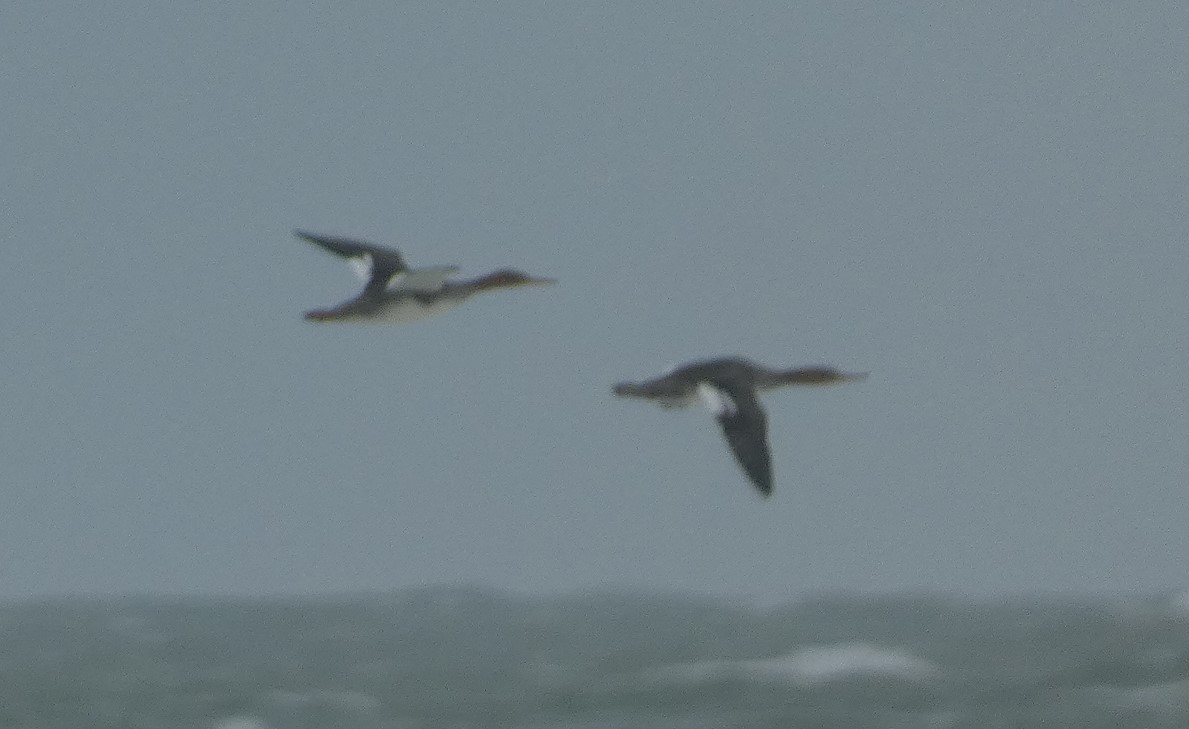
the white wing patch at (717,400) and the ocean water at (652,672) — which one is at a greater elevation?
the ocean water at (652,672)

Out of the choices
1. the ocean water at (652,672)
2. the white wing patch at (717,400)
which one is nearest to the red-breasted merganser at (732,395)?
the white wing patch at (717,400)

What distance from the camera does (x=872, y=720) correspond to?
44.2 metres

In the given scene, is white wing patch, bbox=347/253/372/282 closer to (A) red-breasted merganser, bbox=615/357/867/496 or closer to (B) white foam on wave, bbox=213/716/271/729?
(A) red-breasted merganser, bbox=615/357/867/496

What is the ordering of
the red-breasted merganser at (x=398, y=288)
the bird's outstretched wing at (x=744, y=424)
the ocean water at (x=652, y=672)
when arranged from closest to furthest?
the bird's outstretched wing at (x=744, y=424)
the red-breasted merganser at (x=398, y=288)
the ocean water at (x=652, y=672)

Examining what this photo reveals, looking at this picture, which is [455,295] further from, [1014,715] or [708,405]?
[1014,715]

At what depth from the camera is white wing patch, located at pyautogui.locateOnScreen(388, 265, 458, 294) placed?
2577cm

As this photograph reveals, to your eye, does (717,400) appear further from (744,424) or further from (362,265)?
(362,265)

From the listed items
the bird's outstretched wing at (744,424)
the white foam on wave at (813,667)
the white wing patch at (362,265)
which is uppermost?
the white foam on wave at (813,667)

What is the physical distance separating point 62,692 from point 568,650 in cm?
1448

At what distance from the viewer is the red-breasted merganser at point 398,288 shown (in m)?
25.5

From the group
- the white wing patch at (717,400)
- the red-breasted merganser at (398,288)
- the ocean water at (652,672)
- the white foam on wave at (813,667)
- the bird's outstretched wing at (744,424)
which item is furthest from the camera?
the white foam on wave at (813,667)

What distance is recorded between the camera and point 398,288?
25.9 m

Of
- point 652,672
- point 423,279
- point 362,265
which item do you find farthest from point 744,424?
point 652,672

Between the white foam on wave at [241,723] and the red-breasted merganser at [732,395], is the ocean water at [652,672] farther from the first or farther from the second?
the red-breasted merganser at [732,395]
